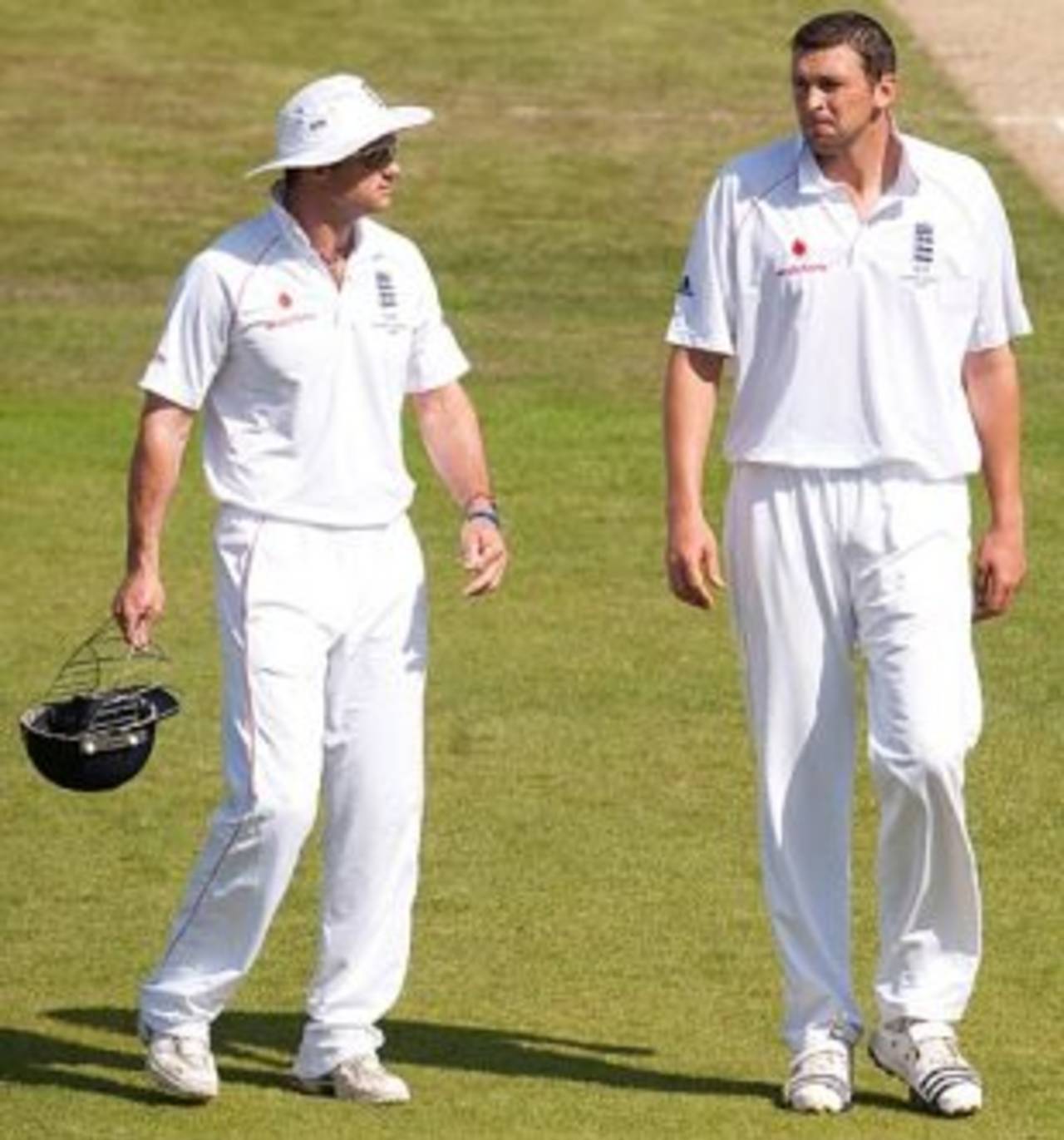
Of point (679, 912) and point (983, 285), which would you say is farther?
point (679, 912)

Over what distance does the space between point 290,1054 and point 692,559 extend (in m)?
1.58

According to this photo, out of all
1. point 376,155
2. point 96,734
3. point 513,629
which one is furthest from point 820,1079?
point 513,629

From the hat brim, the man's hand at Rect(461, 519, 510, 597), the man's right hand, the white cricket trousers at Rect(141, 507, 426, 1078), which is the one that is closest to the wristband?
the man's hand at Rect(461, 519, 510, 597)

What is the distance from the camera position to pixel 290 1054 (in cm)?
1131

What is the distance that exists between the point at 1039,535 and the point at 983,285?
7061 millimetres

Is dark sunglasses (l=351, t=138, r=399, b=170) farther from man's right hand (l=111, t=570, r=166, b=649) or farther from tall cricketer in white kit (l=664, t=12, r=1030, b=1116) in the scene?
man's right hand (l=111, t=570, r=166, b=649)

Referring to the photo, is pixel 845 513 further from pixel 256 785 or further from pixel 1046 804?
pixel 1046 804

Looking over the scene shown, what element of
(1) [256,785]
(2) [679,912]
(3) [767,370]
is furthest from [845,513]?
(2) [679,912]

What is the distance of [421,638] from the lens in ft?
35.7

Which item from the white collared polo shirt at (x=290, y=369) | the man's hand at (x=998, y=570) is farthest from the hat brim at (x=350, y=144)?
the man's hand at (x=998, y=570)

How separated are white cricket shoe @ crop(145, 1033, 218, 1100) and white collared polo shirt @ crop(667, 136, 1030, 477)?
176cm

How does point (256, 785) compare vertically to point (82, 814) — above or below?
above

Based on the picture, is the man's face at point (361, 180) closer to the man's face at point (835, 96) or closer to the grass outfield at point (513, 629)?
the man's face at point (835, 96)

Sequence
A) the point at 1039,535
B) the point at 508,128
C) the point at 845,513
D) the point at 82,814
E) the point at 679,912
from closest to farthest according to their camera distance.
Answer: the point at 845,513, the point at 679,912, the point at 82,814, the point at 1039,535, the point at 508,128
